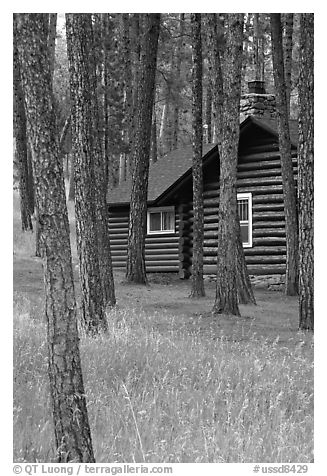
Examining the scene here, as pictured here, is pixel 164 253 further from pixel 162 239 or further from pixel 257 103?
pixel 257 103

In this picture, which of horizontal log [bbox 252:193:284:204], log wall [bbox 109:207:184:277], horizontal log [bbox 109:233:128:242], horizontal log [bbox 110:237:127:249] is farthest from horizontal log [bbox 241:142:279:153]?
horizontal log [bbox 110:237:127:249]

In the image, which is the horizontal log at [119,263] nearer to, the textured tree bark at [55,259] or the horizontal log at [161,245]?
the horizontal log at [161,245]

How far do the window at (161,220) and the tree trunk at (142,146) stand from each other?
6.03 metres

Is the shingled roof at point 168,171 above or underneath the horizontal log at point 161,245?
above

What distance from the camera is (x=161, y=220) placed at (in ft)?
93.7

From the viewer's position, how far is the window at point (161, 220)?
92.4ft

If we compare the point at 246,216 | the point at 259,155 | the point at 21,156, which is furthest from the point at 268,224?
the point at 21,156

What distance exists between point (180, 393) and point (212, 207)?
61.6ft

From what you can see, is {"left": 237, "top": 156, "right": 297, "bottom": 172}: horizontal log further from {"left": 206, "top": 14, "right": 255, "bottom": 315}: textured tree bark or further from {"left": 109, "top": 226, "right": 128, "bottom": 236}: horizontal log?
{"left": 206, "top": 14, "right": 255, "bottom": 315}: textured tree bark

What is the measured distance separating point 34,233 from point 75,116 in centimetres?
1631

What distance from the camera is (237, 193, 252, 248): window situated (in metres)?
25.1

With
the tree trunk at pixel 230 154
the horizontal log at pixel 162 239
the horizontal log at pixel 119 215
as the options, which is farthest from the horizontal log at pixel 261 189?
the tree trunk at pixel 230 154
